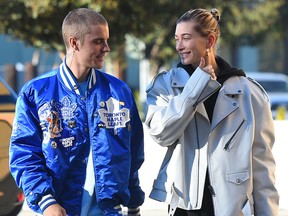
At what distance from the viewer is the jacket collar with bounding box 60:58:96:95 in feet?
12.4

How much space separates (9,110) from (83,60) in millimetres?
3490

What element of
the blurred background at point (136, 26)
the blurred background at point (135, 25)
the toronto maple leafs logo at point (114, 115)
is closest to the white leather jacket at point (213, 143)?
the toronto maple leafs logo at point (114, 115)

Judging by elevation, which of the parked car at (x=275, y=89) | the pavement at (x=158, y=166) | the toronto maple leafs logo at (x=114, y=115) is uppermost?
the toronto maple leafs logo at (x=114, y=115)

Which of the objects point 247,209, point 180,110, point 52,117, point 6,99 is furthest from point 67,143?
point 6,99

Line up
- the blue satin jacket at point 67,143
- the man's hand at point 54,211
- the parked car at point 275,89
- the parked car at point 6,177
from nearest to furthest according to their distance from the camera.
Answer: the man's hand at point 54,211 → the blue satin jacket at point 67,143 → the parked car at point 6,177 → the parked car at point 275,89

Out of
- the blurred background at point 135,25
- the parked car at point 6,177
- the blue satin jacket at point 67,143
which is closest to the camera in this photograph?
the blue satin jacket at point 67,143

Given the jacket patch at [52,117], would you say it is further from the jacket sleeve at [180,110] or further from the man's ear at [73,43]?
the jacket sleeve at [180,110]

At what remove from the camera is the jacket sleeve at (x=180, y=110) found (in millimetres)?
3780

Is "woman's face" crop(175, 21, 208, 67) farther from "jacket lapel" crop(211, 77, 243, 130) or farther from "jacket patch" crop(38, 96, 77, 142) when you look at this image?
"jacket patch" crop(38, 96, 77, 142)

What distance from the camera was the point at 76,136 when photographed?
372cm

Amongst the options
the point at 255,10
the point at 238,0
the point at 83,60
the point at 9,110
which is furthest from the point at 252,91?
the point at 255,10

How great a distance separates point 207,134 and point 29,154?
0.86m

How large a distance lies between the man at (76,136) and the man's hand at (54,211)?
27mm

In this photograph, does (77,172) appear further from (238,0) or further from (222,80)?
(238,0)
